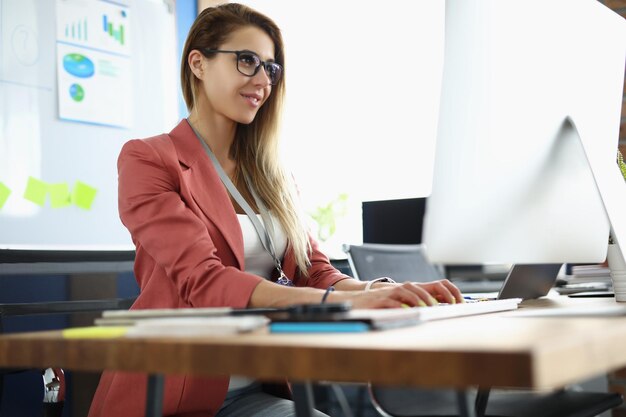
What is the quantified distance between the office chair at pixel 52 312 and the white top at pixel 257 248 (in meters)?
0.49

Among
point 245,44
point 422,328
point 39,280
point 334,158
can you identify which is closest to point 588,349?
point 422,328

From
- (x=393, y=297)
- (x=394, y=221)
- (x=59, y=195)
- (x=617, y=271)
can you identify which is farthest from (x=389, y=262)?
(x=393, y=297)

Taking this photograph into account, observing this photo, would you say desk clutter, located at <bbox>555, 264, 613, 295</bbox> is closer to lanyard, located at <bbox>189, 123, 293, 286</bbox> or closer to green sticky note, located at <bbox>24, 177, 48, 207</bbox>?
lanyard, located at <bbox>189, 123, 293, 286</bbox>

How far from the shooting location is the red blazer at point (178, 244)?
1316mm

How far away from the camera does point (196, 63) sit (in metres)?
1.90

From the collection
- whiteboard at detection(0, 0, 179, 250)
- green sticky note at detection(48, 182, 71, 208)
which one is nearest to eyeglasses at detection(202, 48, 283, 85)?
whiteboard at detection(0, 0, 179, 250)

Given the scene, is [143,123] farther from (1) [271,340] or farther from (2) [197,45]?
(1) [271,340]

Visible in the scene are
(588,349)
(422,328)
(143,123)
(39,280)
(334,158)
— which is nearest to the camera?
(588,349)

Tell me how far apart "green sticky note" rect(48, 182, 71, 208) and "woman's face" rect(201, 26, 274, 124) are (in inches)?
54.0

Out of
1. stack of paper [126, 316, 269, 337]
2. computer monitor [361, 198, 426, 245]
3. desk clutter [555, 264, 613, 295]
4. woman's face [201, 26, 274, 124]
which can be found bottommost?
desk clutter [555, 264, 613, 295]

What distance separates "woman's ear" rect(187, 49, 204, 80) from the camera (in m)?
1.89

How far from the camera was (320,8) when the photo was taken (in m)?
4.16

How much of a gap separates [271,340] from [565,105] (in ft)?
2.13

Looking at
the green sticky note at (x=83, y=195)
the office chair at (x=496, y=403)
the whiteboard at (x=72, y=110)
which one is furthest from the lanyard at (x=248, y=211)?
the green sticky note at (x=83, y=195)
